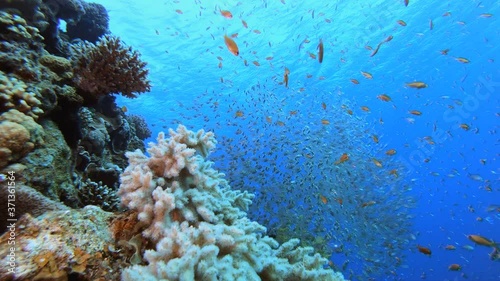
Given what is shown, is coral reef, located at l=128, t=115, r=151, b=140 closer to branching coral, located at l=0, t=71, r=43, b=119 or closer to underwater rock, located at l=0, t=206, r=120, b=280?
branching coral, located at l=0, t=71, r=43, b=119

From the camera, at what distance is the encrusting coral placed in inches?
79.5

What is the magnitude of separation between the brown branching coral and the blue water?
6.15 meters

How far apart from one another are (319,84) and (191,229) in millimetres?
36111

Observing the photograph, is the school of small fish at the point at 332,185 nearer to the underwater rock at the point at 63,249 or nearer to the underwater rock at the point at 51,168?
the underwater rock at the point at 51,168

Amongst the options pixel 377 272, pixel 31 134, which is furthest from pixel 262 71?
pixel 31 134

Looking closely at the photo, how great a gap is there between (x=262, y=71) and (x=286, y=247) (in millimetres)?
29319

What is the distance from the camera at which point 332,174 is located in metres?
12.2

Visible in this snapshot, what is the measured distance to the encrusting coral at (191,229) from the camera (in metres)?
2.02

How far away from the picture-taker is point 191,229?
2365 millimetres

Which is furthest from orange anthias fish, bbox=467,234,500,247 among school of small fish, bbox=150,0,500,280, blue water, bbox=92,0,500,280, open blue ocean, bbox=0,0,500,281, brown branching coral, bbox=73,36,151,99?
brown branching coral, bbox=73,36,151,99

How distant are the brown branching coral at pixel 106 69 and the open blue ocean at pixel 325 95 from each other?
58cm

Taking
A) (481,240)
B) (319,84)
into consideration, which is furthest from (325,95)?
(481,240)

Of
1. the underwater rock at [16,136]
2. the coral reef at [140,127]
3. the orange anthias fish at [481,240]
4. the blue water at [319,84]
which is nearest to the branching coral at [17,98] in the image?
the underwater rock at [16,136]

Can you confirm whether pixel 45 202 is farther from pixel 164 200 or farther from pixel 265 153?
pixel 265 153
